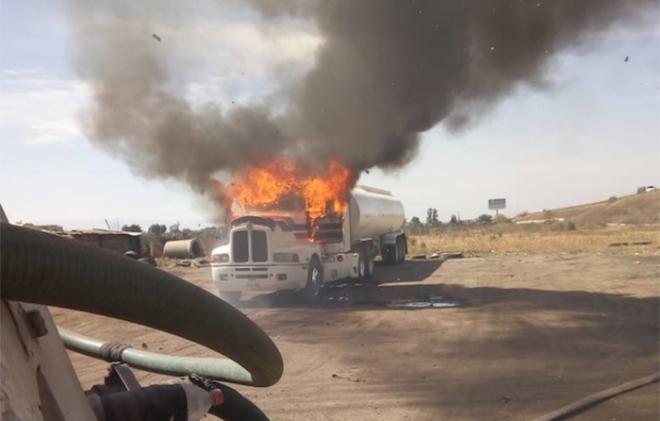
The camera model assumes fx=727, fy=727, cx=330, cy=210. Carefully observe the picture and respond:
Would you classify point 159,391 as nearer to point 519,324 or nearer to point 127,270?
point 127,270

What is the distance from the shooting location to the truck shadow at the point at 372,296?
1495 centimetres

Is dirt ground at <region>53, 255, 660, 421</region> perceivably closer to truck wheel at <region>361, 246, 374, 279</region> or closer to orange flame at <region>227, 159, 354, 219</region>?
orange flame at <region>227, 159, 354, 219</region>

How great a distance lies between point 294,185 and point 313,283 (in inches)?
109

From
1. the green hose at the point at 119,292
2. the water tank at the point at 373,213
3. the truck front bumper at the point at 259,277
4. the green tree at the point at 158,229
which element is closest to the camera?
the green hose at the point at 119,292

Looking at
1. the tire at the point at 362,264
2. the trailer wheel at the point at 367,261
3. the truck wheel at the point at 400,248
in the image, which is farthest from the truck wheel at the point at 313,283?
the truck wheel at the point at 400,248

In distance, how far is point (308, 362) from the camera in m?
8.99

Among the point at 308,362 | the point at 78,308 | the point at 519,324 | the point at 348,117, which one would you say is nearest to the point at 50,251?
the point at 78,308

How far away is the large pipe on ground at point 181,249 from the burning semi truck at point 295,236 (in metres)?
13.2

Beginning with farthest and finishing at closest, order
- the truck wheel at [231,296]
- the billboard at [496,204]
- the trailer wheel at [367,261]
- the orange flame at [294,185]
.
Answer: the billboard at [496,204]
the trailer wheel at [367,261]
the orange flame at [294,185]
the truck wheel at [231,296]

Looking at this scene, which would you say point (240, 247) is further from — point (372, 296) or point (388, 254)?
point (388, 254)

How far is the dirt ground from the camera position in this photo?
6859 millimetres

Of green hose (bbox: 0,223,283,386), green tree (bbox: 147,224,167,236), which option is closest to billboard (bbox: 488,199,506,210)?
green tree (bbox: 147,224,167,236)

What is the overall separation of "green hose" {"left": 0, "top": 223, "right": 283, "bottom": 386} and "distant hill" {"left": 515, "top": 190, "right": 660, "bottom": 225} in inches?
2303

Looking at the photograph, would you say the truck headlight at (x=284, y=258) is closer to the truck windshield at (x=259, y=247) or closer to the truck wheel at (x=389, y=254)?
the truck windshield at (x=259, y=247)
